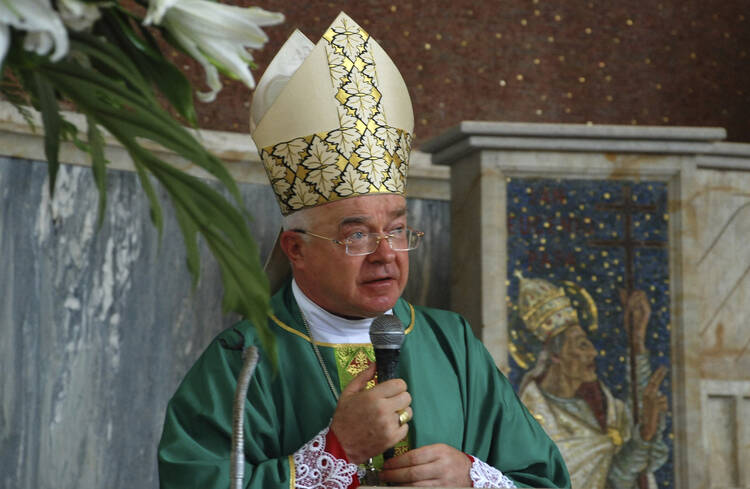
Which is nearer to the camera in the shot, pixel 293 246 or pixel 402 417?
pixel 402 417

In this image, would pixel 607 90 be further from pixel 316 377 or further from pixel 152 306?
pixel 316 377

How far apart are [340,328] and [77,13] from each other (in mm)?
A: 1739

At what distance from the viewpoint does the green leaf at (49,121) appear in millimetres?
1292

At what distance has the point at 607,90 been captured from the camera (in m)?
5.01

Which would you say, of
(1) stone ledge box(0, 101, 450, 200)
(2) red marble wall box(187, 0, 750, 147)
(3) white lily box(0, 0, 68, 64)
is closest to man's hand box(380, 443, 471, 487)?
(3) white lily box(0, 0, 68, 64)

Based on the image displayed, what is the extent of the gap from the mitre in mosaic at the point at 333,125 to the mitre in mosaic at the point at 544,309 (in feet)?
2.94

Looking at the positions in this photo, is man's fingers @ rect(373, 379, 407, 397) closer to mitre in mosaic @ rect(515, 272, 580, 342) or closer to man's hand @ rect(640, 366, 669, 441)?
mitre in mosaic @ rect(515, 272, 580, 342)

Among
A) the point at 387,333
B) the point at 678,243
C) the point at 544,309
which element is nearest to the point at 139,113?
the point at 387,333

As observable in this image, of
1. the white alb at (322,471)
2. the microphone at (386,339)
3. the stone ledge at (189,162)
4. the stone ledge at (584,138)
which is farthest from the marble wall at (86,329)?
the microphone at (386,339)

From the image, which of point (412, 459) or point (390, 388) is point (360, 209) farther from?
point (412, 459)

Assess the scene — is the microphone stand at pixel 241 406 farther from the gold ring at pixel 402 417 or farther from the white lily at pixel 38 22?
the gold ring at pixel 402 417

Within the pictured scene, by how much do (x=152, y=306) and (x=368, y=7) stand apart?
1.66 meters

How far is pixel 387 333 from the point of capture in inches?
89.4

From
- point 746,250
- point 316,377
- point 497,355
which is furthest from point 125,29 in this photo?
point 746,250
